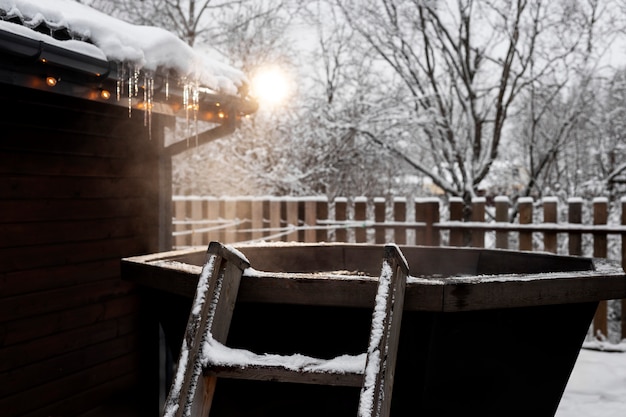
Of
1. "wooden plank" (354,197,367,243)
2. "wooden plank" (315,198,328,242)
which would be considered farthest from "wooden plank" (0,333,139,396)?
"wooden plank" (354,197,367,243)

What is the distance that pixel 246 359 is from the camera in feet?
4.99

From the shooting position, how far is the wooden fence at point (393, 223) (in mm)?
4910

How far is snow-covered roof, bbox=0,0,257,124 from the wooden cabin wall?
0.61 m

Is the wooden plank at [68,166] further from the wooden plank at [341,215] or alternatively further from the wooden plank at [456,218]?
the wooden plank at [456,218]

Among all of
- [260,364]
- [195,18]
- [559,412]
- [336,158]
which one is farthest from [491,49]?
[260,364]

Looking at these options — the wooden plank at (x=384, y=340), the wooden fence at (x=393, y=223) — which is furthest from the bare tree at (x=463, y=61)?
the wooden plank at (x=384, y=340)

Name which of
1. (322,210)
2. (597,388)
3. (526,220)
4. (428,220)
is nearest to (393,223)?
(428,220)

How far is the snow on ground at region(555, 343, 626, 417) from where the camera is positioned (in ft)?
11.0

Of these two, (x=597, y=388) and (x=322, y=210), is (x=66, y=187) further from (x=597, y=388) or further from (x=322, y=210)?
(x=597, y=388)

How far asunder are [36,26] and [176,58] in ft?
2.87

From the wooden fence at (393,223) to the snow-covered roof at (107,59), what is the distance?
233cm

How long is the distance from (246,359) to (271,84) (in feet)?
29.4

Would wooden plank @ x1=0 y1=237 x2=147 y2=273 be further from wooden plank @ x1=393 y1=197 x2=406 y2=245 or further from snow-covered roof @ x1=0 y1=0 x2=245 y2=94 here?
wooden plank @ x1=393 y1=197 x2=406 y2=245

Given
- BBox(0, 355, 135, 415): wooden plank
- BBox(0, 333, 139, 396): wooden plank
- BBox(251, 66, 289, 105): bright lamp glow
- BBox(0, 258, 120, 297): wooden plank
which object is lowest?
BBox(0, 355, 135, 415): wooden plank
